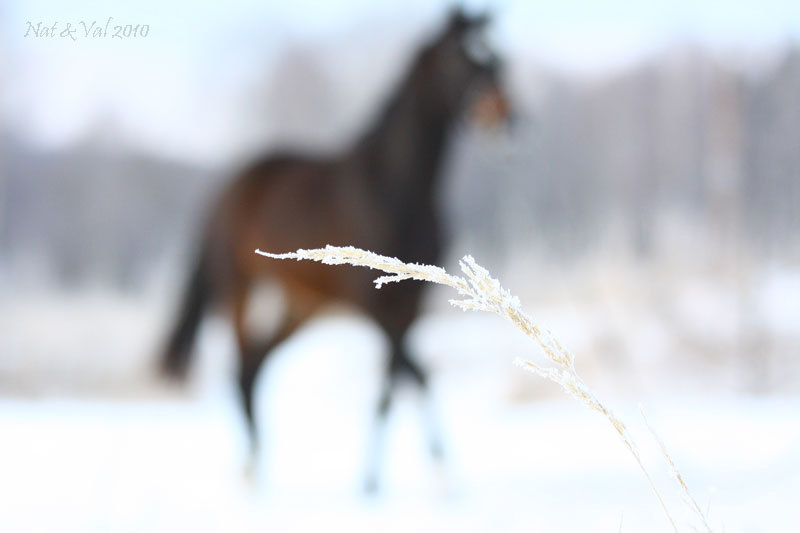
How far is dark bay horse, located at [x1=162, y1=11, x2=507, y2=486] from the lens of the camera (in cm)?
207

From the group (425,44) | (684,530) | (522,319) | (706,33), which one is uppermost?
(706,33)

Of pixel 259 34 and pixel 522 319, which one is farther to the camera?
pixel 259 34

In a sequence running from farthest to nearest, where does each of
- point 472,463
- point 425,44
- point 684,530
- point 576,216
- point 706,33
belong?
point 576,216
point 706,33
point 472,463
point 425,44
point 684,530

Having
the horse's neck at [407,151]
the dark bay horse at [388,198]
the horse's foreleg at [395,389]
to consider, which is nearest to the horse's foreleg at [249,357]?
the dark bay horse at [388,198]

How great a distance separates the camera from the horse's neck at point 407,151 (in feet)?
7.00

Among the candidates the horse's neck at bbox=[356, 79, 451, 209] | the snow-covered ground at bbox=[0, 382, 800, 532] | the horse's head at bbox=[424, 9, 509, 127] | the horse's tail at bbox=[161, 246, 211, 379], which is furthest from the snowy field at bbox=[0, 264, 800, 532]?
the horse's head at bbox=[424, 9, 509, 127]

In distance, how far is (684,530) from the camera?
107 cm

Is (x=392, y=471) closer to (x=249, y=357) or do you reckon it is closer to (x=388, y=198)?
(x=249, y=357)

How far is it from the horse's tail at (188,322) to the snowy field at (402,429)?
12 cm

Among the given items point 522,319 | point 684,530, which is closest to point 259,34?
point 684,530

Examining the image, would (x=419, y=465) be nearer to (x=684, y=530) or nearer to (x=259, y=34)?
(x=684, y=530)

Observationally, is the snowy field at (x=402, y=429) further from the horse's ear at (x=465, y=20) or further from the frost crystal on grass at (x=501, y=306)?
the horse's ear at (x=465, y=20)

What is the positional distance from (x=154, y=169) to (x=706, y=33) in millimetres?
3572

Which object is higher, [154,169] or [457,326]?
[457,326]
